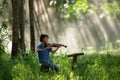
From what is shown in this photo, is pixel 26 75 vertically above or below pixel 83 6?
below

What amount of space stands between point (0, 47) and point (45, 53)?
635 centimetres

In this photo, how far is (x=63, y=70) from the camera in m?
12.9

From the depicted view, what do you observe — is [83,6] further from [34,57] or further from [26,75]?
[26,75]

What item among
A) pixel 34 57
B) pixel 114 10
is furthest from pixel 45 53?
pixel 114 10

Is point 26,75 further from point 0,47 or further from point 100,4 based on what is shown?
point 100,4

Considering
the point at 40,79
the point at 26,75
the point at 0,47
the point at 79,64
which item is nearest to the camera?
the point at 40,79

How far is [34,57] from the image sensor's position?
15.2 metres

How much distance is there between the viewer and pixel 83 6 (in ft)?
98.7

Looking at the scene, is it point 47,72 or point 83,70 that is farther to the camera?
point 83,70

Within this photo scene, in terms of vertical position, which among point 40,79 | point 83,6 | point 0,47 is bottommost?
point 40,79

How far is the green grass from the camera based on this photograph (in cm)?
1098

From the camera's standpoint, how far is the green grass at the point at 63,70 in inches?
432

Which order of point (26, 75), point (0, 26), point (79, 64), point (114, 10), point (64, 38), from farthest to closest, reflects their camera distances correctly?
1. point (64, 38)
2. point (114, 10)
3. point (0, 26)
4. point (79, 64)
5. point (26, 75)

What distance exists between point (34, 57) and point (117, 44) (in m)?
26.0
